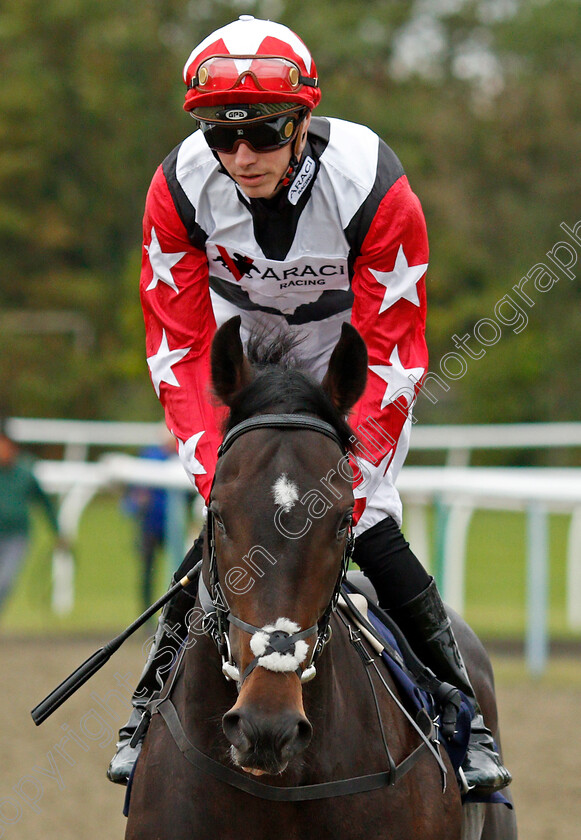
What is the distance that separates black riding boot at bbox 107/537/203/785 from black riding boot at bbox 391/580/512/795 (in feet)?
2.18

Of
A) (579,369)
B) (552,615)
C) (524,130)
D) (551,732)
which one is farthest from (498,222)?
(551,732)

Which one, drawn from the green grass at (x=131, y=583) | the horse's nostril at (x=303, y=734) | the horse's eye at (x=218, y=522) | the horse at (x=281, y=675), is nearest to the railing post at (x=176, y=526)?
the green grass at (x=131, y=583)

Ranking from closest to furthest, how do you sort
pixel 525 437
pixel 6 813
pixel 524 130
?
pixel 6 813 → pixel 525 437 → pixel 524 130

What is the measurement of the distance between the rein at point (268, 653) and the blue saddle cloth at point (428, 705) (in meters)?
0.17

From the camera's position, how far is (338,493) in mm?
3035

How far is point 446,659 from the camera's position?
13.0ft

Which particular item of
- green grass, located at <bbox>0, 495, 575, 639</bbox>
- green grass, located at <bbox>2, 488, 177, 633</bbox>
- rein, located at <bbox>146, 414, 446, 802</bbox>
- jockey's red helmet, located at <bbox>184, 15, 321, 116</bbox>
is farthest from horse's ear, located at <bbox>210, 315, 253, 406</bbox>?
green grass, located at <bbox>2, 488, 177, 633</bbox>

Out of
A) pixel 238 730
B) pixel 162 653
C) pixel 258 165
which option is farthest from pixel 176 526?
pixel 238 730

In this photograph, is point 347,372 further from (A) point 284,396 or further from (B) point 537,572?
(B) point 537,572

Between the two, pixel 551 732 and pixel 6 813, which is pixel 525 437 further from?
pixel 6 813

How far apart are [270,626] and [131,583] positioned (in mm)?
12659

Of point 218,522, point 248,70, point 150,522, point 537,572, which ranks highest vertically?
point 248,70

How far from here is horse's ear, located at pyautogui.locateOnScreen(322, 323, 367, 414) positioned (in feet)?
10.5

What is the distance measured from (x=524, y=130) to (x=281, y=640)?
28.3 metres
